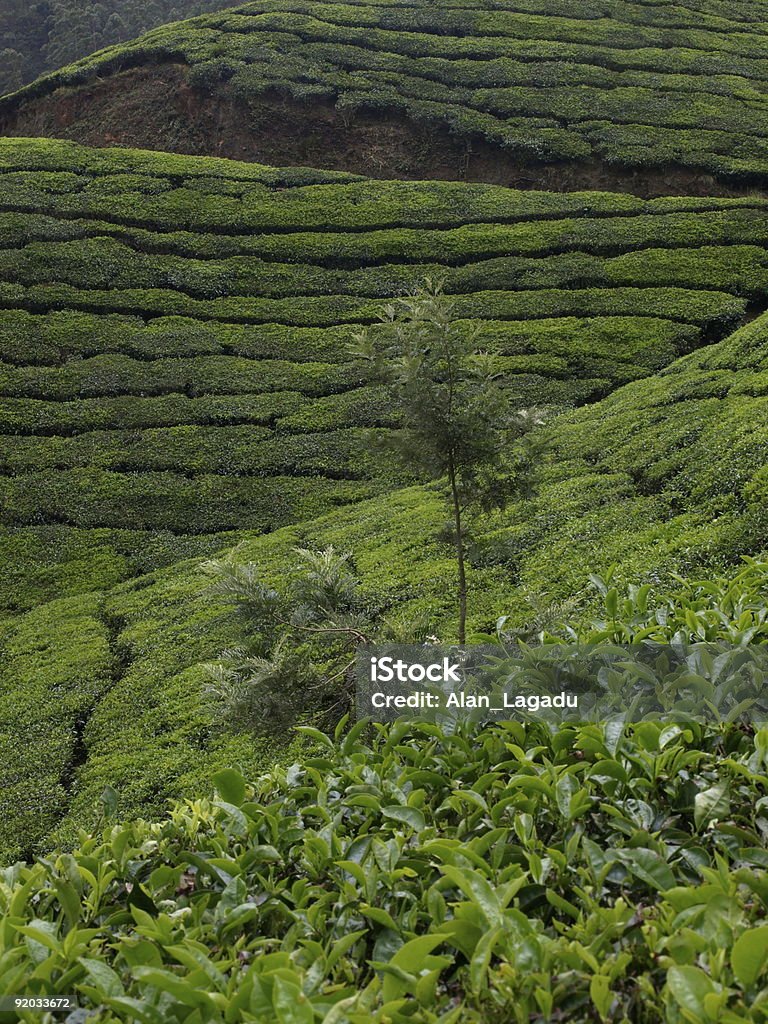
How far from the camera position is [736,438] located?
1370 cm

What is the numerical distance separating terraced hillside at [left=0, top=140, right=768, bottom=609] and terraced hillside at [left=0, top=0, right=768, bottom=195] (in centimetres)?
419

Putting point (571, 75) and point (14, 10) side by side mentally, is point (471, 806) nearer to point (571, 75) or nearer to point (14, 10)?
point (571, 75)

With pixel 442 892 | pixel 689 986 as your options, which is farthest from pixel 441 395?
pixel 689 986

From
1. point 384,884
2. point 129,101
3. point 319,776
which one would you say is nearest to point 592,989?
point 384,884

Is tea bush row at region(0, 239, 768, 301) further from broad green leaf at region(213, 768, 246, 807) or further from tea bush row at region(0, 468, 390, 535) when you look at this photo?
broad green leaf at region(213, 768, 246, 807)

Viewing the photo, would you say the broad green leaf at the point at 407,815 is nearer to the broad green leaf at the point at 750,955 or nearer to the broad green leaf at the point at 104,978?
the broad green leaf at the point at 104,978

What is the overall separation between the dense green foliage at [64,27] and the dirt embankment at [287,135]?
77.0 ft

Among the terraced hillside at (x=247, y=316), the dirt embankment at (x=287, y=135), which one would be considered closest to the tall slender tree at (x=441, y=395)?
the terraced hillside at (x=247, y=316)

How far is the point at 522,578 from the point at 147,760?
5.86 metres

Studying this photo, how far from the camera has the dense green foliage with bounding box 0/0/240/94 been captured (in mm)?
61250

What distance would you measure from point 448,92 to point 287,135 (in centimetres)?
709

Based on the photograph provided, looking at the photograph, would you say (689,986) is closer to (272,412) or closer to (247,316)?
(272,412)

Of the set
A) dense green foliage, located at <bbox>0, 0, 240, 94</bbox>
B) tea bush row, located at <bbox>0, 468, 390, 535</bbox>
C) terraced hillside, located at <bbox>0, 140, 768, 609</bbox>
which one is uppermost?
dense green foliage, located at <bbox>0, 0, 240, 94</bbox>

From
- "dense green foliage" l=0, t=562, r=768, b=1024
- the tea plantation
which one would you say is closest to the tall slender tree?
the tea plantation
